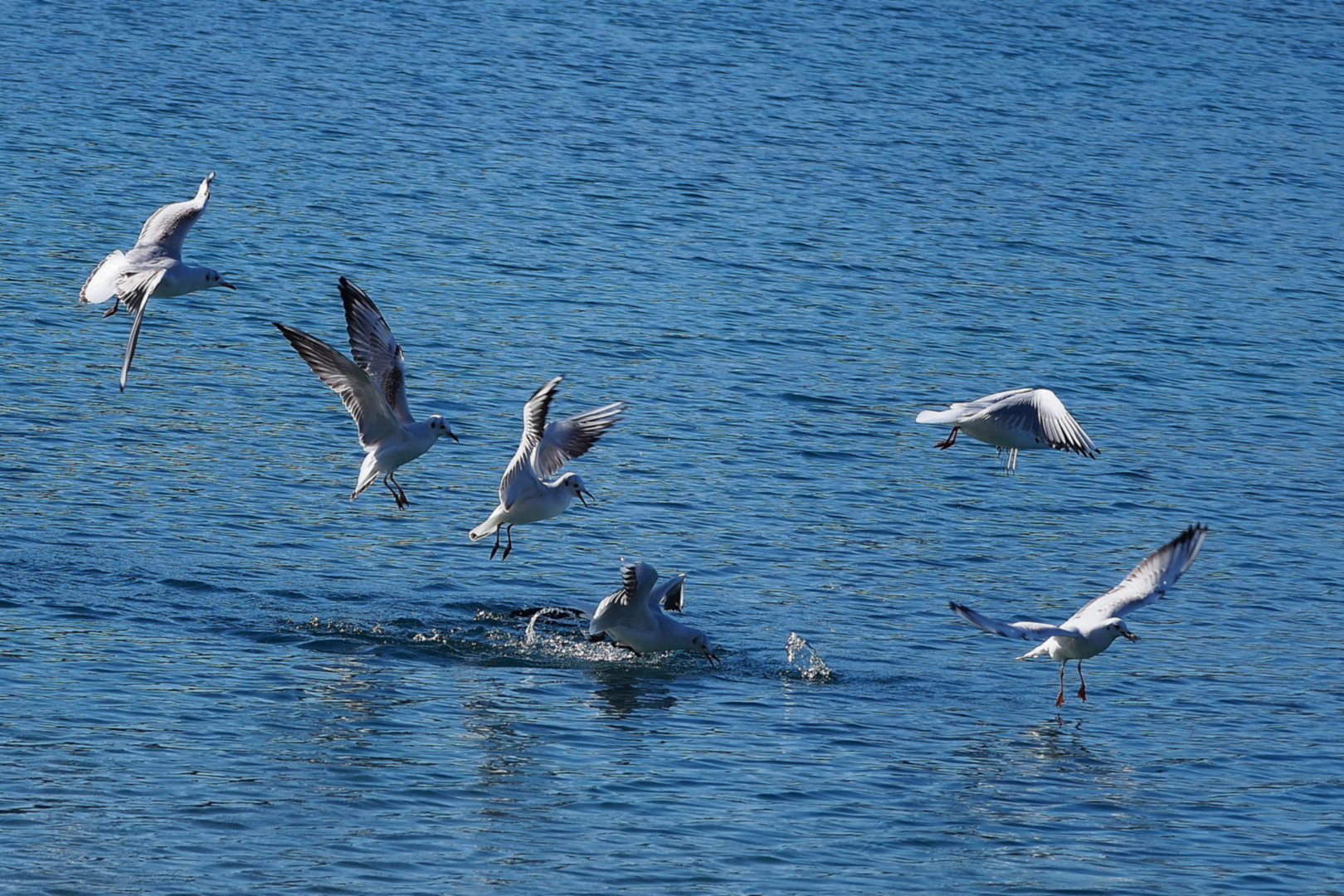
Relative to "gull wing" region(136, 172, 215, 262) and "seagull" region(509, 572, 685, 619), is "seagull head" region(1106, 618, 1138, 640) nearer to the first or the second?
"seagull" region(509, 572, 685, 619)

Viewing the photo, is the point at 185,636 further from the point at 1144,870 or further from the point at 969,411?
the point at 1144,870

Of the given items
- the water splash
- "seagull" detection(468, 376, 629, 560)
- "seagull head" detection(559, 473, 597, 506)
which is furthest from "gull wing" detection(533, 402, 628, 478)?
the water splash

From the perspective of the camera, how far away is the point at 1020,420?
1554 centimetres

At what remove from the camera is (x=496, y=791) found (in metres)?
13.1

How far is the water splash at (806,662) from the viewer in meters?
15.8

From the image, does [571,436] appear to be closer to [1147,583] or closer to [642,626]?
[642,626]

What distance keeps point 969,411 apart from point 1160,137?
85.9 feet

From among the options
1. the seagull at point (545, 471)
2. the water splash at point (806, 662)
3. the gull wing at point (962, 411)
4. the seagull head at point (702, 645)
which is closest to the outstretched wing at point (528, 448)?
the seagull at point (545, 471)

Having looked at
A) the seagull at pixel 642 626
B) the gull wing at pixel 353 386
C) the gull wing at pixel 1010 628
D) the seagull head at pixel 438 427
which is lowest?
the seagull at pixel 642 626

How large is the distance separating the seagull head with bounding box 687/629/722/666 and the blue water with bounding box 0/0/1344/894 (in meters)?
0.19

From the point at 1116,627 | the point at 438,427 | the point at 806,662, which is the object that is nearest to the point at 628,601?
the point at 806,662

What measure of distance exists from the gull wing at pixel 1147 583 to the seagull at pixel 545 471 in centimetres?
396

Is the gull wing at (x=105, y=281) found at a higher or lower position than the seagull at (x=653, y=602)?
higher

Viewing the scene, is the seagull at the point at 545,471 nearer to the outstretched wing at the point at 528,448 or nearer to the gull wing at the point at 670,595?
the outstretched wing at the point at 528,448
